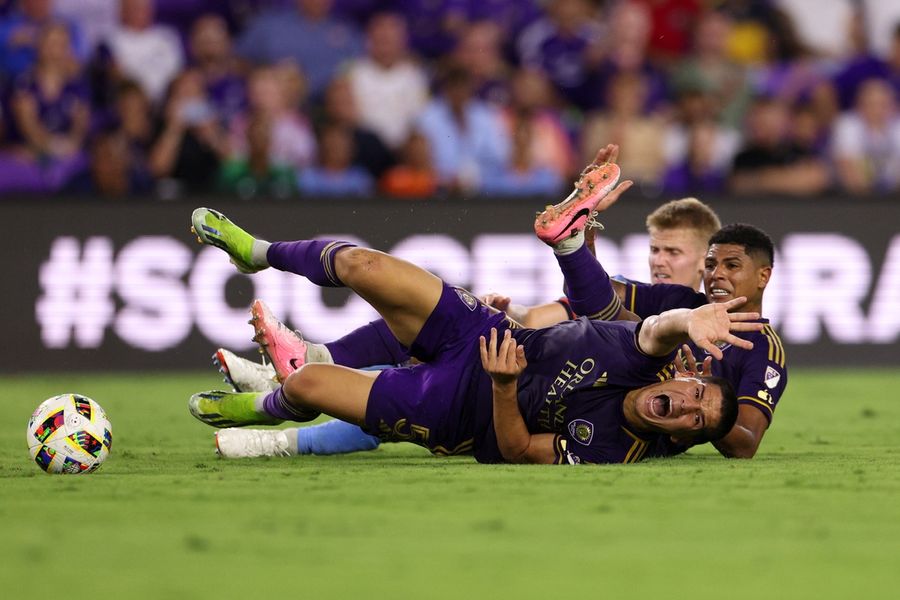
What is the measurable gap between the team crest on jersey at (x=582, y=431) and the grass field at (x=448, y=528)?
246 millimetres

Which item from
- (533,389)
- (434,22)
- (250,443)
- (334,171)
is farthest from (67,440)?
(434,22)

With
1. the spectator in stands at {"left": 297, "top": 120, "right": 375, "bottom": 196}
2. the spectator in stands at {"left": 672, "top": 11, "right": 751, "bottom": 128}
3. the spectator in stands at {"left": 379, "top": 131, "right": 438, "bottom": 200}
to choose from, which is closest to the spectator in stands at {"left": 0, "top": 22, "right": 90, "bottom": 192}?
the spectator in stands at {"left": 297, "top": 120, "right": 375, "bottom": 196}

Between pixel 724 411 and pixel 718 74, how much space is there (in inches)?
403

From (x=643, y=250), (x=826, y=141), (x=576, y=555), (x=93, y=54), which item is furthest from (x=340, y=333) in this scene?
(x=576, y=555)

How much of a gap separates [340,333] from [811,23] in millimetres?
7634

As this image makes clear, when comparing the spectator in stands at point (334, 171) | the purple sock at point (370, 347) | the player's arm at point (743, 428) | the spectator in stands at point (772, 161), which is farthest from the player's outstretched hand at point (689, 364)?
the spectator in stands at point (772, 161)

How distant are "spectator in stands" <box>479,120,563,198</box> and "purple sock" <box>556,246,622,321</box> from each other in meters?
6.95

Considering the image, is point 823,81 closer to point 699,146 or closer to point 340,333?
point 699,146

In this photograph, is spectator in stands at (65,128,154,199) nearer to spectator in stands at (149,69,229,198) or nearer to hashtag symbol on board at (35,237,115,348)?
spectator in stands at (149,69,229,198)

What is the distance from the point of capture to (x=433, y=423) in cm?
721

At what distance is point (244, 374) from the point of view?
856 cm

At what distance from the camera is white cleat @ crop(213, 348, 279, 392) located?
8516 mm

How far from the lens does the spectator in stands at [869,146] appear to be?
1630 cm

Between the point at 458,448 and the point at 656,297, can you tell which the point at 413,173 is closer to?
the point at 656,297
